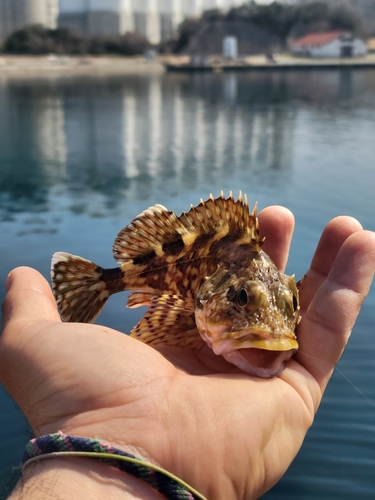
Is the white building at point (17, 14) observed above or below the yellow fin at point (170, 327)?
above

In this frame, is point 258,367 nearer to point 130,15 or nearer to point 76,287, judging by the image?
point 76,287

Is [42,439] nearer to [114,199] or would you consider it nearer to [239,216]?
[239,216]

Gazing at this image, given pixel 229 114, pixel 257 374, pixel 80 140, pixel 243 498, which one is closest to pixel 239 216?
pixel 257 374

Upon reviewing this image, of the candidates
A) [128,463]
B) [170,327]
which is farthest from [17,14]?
[128,463]

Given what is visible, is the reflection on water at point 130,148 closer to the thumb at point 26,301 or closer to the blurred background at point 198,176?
the blurred background at point 198,176

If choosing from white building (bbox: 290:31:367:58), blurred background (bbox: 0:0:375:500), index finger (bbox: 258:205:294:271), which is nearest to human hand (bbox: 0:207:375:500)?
blurred background (bbox: 0:0:375:500)

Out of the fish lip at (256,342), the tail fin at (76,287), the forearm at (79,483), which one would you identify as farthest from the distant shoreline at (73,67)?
the forearm at (79,483)

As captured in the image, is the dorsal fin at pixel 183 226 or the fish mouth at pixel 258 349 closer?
the fish mouth at pixel 258 349
